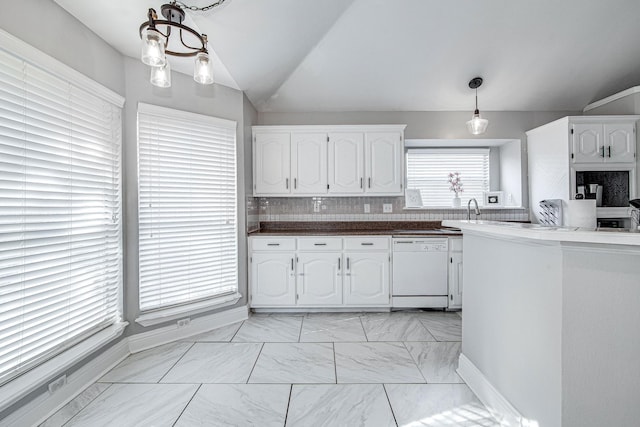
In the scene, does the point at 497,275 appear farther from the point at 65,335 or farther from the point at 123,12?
the point at 123,12

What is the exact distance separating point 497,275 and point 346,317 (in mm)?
1858

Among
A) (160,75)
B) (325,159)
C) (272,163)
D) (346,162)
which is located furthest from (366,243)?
(160,75)

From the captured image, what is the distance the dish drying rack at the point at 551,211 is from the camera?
11.0ft

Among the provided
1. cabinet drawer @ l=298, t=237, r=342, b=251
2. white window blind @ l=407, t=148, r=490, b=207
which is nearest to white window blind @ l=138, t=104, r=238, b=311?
cabinet drawer @ l=298, t=237, r=342, b=251

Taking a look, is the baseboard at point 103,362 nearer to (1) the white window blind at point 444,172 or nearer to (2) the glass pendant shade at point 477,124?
(1) the white window blind at point 444,172

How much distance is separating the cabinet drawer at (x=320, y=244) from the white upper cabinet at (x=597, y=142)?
2653mm

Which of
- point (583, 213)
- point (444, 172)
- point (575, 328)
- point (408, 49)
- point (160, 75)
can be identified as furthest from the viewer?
point (444, 172)

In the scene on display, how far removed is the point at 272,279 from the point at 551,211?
3244 mm

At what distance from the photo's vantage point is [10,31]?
1.55 m

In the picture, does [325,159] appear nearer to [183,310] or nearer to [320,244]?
[320,244]

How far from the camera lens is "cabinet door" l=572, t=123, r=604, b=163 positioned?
3.21 meters

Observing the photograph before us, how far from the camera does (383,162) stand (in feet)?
12.0

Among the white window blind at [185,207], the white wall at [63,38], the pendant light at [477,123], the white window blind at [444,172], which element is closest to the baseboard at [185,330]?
the white window blind at [185,207]

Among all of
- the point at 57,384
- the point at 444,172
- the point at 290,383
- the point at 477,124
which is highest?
the point at 477,124
